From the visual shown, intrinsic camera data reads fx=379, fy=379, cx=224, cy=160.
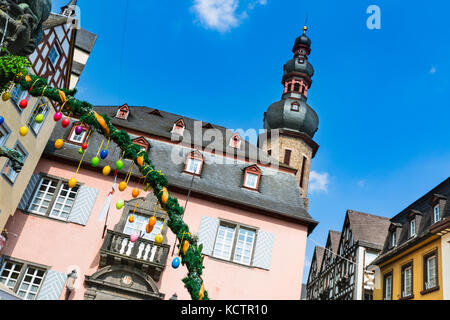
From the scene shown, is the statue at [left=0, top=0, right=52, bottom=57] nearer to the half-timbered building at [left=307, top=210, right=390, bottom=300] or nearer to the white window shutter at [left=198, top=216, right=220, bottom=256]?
the white window shutter at [left=198, top=216, right=220, bottom=256]

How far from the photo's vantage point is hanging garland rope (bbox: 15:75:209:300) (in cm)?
595

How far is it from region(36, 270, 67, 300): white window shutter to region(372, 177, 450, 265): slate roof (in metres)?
15.2

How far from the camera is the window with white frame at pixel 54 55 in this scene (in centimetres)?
1581

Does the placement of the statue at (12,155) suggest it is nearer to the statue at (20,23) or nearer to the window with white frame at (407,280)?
the statue at (20,23)

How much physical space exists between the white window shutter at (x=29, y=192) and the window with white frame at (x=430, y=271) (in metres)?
16.9

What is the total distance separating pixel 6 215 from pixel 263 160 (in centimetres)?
1184

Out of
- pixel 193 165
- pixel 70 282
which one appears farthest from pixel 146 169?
pixel 193 165

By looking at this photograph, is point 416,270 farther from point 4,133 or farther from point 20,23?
point 20,23

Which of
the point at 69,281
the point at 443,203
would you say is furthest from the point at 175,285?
the point at 443,203

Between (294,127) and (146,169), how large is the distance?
29.8 m

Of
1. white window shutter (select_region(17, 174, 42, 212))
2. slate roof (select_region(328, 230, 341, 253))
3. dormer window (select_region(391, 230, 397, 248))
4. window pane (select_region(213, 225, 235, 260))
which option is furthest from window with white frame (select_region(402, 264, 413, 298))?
white window shutter (select_region(17, 174, 42, 212))

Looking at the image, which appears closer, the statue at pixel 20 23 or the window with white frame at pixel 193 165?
the statue at pixel 20 23

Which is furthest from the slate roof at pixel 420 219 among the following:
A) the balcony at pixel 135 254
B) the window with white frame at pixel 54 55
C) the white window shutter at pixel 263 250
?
the window with white frame at pixel 54 55
